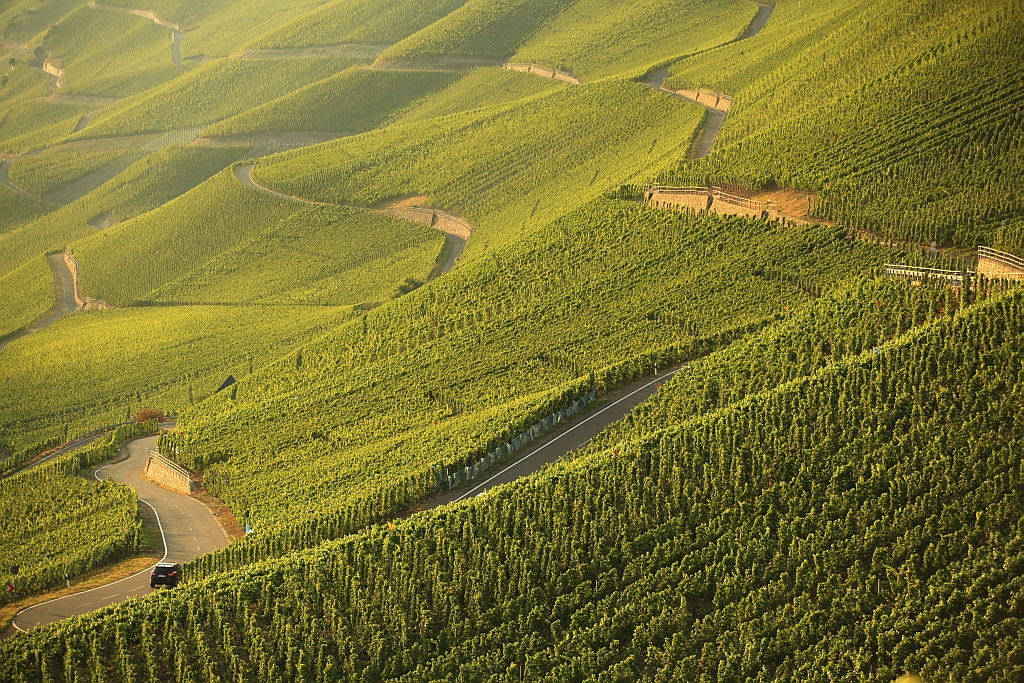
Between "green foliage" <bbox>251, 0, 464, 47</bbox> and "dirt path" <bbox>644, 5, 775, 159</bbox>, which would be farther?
"green foliage" <bbox>251, 0, 464, 47</bbox>

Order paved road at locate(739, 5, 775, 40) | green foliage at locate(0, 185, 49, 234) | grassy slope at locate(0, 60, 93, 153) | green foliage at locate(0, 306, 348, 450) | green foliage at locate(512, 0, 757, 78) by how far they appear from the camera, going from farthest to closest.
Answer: grassy slope at locate(0, 60, 93, 153), green foliage at locate(0, 185, 49, 234), green foliage at locate(512, 0, 757, 78), paved road at locate(739, 5, 775, 40), green foliage at locate(0, 306, 348, 450)

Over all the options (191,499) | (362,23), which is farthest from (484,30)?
(191,499)

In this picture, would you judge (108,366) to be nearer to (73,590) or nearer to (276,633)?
(73,590)

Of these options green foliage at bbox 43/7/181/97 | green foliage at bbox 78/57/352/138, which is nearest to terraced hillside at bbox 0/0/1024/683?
green foliage at bbox 78/57/352/138

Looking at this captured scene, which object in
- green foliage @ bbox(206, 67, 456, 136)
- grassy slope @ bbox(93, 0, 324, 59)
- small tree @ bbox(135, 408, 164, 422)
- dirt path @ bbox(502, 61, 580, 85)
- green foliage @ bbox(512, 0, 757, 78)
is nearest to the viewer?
small tree @ bbox(135, 408, 164, 422)

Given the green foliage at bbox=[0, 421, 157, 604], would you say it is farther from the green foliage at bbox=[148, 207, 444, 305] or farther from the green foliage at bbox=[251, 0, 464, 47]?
the green foliage at bbox=[251, 0, 464, 47]

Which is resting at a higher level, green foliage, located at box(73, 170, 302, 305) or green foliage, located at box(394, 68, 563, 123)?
green foliage, located at box(394, 68, 563, 123)
